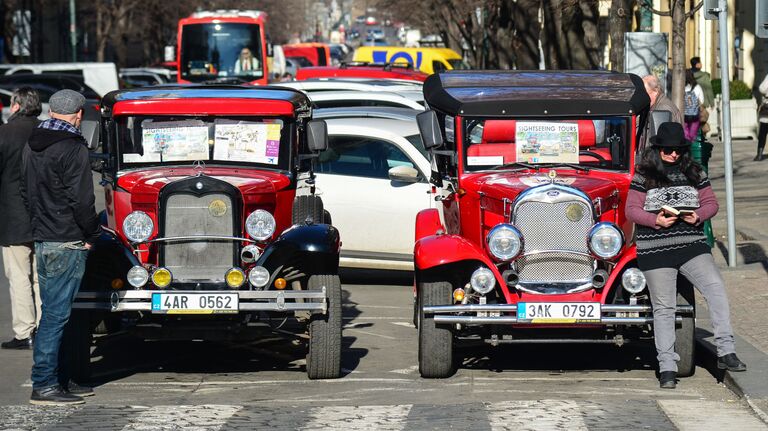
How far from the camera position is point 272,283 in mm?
9648

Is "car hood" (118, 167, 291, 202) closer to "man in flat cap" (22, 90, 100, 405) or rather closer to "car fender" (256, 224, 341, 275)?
"car fender" (256, 224, 341, 275)

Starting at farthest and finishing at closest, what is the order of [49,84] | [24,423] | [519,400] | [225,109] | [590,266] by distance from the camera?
[49,84], [225,109], [590,266], [519,400], [24,423]

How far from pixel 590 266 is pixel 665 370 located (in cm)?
84

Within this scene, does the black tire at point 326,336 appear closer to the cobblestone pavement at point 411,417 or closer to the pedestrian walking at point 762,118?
the cobblestone pavement at point 411,417

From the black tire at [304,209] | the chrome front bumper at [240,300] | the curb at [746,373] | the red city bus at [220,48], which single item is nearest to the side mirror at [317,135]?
the black tire at [304,209]

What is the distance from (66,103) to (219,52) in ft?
98.0

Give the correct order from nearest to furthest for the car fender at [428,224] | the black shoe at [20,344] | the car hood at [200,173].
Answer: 1. the car hood at [200,173]
2. the car fender at [428,224]
3. the black shoe at [20,344]

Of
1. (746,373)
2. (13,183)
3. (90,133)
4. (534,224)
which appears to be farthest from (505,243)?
(13,183)

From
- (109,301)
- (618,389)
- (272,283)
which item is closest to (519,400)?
(618,389)

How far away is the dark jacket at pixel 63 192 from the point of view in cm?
866

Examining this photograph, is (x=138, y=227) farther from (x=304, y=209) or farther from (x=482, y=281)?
(x=482, y=281)

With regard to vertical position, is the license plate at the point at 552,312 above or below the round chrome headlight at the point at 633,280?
below

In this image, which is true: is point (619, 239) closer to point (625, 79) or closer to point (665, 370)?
point (665, 370)

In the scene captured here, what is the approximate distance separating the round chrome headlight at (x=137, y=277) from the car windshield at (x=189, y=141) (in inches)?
51.5
